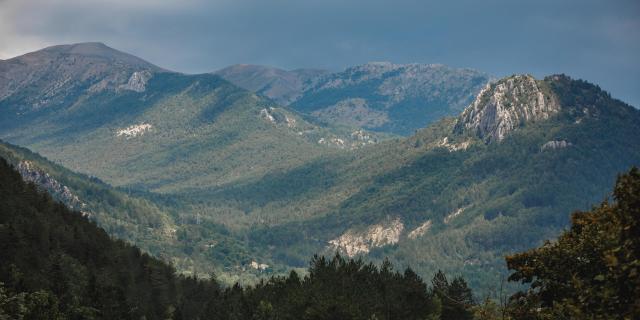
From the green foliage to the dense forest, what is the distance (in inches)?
2.8

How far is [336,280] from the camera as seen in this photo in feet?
512

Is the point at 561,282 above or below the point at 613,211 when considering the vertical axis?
below

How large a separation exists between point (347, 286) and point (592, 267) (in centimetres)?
9833

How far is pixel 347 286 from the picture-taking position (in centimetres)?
14938

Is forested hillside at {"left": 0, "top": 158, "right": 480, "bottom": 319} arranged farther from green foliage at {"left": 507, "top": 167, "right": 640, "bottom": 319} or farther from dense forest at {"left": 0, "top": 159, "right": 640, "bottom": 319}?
green foliage at {"left": 507, "top": 167, "right": 640, "bottom": 319}

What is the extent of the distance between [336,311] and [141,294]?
79.2 metres

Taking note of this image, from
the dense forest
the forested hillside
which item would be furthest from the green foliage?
the forested hillside

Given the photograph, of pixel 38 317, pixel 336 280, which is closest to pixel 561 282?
pixel 38 317

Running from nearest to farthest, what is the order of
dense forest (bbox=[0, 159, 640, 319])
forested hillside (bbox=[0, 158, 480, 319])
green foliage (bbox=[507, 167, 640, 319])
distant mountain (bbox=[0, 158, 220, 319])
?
green foliage (bbox=[507, 167, 640, 319]) → dense forest (bbox=[0, 159, 640, 319]) → distant mountain (bbox=[0, 158, 220, 319]) → forested hillside (bbox=[0, 158, 480, 319])

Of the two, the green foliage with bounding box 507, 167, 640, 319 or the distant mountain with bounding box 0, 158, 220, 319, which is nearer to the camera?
the green foliage with bounding box 507, 167, 640, 319

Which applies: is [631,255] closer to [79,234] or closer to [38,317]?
[38,317]

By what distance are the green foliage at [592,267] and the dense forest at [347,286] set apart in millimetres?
72

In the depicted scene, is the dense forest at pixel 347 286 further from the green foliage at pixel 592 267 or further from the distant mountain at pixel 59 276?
the distant mountain at pixel 59 276

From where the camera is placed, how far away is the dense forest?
4912 centimetres
